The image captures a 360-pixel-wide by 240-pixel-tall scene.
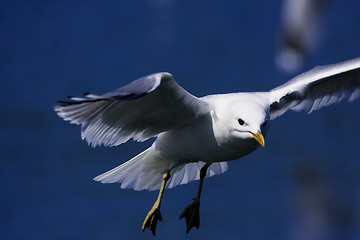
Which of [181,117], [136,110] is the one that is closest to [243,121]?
[181,117]

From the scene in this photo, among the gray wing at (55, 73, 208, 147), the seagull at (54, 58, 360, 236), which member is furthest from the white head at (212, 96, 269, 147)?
the gray wing at (55, 73, 208, 147)

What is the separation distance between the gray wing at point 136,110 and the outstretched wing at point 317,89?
696mm

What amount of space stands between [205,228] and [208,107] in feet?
23.0

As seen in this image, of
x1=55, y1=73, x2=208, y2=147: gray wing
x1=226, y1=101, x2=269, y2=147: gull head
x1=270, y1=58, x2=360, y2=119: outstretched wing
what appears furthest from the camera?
x1=270, y1=58, x2=360, y2=119: outstretched wing

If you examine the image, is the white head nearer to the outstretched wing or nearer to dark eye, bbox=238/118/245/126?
dark eye, bbox=238/118/245/126

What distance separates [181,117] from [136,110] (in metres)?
0.30

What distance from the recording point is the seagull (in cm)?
499

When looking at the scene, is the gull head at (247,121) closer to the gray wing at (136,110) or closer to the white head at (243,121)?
the white head at (243,121)

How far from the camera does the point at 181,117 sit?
5344mm

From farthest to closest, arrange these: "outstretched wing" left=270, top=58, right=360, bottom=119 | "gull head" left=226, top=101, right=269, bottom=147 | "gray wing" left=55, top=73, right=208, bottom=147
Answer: "outstretched wing" left=270, top=58, right=360, bottom=119 → "gull head" left=226, top=101, right=269, bottom=147 → "gray wing" left=55, top=73, right=208, bottom=147

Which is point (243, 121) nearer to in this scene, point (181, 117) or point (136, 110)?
point (181, 117)

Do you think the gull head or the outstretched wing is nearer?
the gull head

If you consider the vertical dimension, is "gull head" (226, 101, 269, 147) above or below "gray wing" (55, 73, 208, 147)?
below

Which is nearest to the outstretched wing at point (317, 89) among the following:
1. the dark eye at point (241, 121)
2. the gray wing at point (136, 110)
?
the dark eye at point (241, 121)
